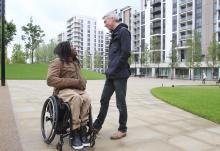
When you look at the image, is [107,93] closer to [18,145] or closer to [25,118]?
[18,145]

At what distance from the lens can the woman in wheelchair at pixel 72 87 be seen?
14.2 feet

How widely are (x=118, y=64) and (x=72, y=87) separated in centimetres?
83

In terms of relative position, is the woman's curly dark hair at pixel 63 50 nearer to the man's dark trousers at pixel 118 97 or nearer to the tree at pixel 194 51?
the man's dark trousers at pixel 118 97

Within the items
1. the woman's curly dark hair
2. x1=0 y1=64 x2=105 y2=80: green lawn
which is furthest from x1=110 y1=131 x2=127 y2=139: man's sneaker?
x1=0 y1=64 x2=105 y2=80: green lawn

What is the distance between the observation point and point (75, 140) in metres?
4.33

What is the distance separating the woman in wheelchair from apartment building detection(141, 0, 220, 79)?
60146 millimetres

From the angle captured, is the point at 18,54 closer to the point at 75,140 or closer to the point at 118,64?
the point at 118,64

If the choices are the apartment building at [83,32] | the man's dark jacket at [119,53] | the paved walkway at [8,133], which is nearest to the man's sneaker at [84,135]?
the paved walkway at [8,133]

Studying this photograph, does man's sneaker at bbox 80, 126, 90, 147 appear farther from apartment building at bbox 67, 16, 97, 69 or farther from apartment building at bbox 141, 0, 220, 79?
apartment building at bbox 67, 16, 97, 69

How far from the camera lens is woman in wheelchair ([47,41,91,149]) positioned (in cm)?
434

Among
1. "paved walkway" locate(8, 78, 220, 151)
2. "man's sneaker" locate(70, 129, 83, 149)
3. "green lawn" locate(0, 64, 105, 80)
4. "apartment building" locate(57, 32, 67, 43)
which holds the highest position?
"apartment building" locate(57, 32, 67, 43)

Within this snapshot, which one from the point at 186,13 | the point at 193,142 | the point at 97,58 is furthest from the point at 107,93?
the point at 97,58

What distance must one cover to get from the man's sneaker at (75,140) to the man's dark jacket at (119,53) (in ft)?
3.87

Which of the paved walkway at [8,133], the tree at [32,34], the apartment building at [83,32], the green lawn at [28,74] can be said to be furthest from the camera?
the apartment building at [83,32]
